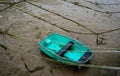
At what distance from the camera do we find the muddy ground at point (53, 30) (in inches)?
123

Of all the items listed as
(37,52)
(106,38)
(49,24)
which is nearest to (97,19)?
(106,38)

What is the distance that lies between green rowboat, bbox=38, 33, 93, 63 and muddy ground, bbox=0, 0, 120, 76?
7.9 inches

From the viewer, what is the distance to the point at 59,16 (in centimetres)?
493

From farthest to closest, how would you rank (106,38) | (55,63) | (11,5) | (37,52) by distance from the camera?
(11,5)
(106,38)
(37,52)
(55,63)

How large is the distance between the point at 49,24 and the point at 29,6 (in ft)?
4.40

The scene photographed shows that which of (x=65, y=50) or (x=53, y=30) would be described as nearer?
(x=65, y=50)

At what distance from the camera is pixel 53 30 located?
4281mm

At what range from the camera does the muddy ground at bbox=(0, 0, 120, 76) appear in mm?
3127

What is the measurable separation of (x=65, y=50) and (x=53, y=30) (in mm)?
1143

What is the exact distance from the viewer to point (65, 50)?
129 inches

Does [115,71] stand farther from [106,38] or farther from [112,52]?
[106,38]

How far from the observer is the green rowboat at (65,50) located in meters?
3.09

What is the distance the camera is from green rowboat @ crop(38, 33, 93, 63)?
10.1ft

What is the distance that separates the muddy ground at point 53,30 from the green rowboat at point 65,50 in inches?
7.9
